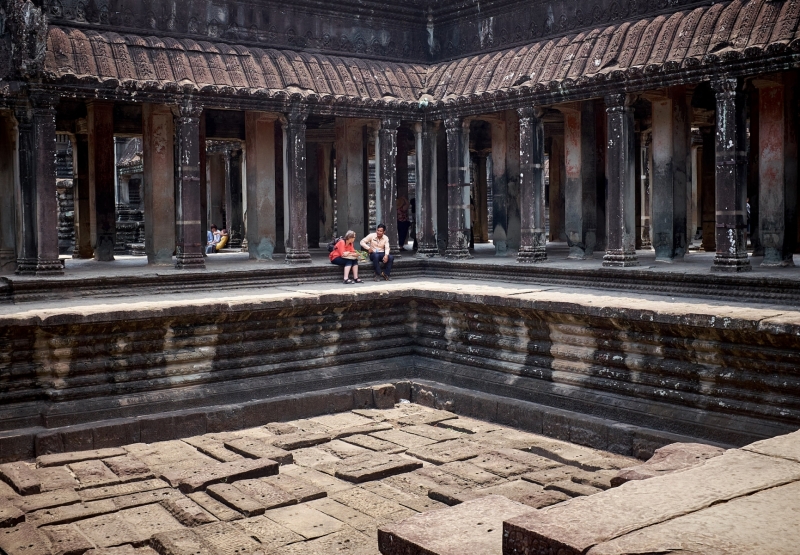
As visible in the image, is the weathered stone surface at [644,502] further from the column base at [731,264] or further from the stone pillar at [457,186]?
the stone pillar at [457,186]

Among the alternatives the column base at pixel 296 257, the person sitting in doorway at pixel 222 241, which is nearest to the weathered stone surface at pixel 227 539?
the column base at pixel 296 257

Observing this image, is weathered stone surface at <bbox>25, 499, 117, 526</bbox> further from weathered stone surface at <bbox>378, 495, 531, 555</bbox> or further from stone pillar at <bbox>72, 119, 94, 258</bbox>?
stone pillar at <bbox>72, 119, 94, 258</bbox>

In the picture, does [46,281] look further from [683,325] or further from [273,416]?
[683,325]

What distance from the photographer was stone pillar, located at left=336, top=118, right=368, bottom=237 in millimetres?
14594

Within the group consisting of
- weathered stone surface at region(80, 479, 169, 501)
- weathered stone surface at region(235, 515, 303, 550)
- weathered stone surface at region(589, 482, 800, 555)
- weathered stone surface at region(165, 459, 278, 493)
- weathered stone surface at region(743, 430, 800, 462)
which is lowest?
weathered stone surface at region(235, 515, 303, 550)

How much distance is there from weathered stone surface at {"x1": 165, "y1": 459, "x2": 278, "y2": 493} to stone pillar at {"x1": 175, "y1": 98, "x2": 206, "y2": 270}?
545 centimetres

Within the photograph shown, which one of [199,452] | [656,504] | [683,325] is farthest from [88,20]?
[656,504]

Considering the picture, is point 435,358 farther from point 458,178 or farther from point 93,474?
point 458,178

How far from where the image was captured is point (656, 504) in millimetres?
3092

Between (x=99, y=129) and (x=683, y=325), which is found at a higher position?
(x=99, y=129)

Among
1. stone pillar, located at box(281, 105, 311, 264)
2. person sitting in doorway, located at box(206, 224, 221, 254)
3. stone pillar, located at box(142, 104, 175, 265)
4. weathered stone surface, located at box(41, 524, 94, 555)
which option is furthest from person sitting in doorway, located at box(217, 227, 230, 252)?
weathered stone surface, located at box(41, 524, 94, 555)

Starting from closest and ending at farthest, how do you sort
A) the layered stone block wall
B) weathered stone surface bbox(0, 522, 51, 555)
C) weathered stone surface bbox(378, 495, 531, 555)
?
weathered stone surface bbox(378, 495, 531, 555) → weathered stone surface bbox(0, 522, 51, 555) → the layered stone block wall

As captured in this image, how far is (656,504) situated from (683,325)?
3.82m

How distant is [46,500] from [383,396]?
3.83m
